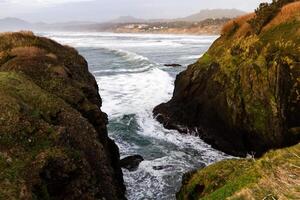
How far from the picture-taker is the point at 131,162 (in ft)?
72.1

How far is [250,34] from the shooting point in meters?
29.5

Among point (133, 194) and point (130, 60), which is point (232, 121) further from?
point (130, 60)

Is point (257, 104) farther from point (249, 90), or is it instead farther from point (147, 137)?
point (147, 137)

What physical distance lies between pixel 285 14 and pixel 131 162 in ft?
50.9

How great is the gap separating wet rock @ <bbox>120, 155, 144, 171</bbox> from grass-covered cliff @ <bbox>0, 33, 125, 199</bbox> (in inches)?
101

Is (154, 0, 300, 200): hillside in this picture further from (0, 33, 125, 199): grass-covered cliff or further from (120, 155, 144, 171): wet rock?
(120, 155, 144, 171): wet rock

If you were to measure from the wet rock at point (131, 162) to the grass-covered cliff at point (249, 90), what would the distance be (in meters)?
5.25

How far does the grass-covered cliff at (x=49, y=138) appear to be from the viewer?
1170 centimetres

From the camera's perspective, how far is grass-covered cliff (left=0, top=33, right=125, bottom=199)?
11695 millimetres

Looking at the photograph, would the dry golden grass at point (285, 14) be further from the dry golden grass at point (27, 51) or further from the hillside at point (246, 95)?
the dry golden grass at point (27, 51)

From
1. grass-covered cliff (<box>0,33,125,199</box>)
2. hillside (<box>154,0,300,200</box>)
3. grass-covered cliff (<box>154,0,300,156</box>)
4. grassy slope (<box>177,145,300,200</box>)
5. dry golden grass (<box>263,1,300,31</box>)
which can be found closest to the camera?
grassy slope (<box>177,145,300,200</box>)

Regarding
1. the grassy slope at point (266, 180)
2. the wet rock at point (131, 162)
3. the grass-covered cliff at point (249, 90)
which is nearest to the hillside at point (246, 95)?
the grass-covered cliff at point (249, 90)

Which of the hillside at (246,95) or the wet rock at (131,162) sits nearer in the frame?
the hillside at (246,95)

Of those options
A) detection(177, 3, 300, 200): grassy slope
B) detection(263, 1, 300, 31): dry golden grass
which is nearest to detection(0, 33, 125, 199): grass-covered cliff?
detection(177, 3, 300, 200): grassy slope
